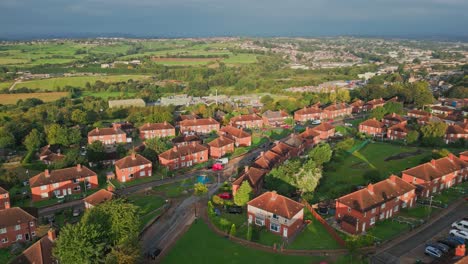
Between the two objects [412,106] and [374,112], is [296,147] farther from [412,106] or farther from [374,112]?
[412,106]

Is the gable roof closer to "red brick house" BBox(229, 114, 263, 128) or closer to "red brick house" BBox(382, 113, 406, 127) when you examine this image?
"red brick house" BBox(229, 114, 263, 128)

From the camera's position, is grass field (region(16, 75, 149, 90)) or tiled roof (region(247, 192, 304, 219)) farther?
grass field (region(16, 75, 149, 90))

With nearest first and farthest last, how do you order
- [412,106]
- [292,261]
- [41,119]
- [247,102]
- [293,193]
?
[292,261], [293,193], [41,119], [412,106], [247,102]

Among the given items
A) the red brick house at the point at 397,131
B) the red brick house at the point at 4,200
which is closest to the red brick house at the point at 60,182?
the red brick house at the point at 4,200

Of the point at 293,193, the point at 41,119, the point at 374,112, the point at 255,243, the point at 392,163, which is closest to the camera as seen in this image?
the point at 255,243

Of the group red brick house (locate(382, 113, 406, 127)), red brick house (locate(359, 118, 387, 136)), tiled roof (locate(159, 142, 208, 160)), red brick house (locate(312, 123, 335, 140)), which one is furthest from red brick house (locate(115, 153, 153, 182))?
red brick house (locate(382, 113, 406, 127))

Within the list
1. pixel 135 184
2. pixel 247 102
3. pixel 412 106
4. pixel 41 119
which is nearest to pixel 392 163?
pixel 135 184

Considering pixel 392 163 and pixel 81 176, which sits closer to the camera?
pixel 81 176
